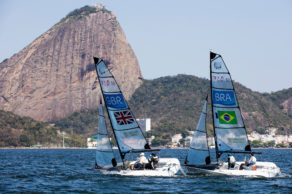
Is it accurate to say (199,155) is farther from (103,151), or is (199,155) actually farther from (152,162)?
(103,151)

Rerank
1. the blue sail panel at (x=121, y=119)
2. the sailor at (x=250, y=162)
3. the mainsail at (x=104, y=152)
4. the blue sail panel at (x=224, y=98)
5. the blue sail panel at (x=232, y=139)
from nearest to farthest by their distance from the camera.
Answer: the sailor at (x=250, y=162), the blue sail panel at (x=224, y=98), the blue sail panel at (x=232, y=139), the blue sail panel at (x=121, y=119), the mainsail at (x=104, y=152)

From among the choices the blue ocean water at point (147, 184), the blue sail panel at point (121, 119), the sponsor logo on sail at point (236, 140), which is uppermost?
the blue sail panel at point (121, 119)

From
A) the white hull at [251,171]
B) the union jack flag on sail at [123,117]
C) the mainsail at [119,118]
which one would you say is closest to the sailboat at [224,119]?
the white hull at [251,171]

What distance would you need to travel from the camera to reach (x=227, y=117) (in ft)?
143

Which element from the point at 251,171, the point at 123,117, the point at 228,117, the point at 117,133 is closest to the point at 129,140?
the point at 117,133

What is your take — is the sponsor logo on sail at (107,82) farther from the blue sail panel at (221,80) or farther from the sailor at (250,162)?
the sailor at (250,162)

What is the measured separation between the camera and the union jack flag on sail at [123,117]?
44000 mm

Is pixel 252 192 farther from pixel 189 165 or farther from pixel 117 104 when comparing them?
pixel 117 104

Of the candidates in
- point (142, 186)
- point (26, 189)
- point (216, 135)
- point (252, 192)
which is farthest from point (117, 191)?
point (216, 135)

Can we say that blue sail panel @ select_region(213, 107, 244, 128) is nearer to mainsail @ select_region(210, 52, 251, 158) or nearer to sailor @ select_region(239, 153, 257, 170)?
mainsail @ select_region(210, 52, 251, 158)

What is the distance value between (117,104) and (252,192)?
1430 cm

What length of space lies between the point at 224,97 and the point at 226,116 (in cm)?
160

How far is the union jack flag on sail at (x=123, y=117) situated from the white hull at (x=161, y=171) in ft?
13.6

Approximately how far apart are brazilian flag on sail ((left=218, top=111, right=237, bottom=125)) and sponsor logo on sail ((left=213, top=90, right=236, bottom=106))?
0.74 m
